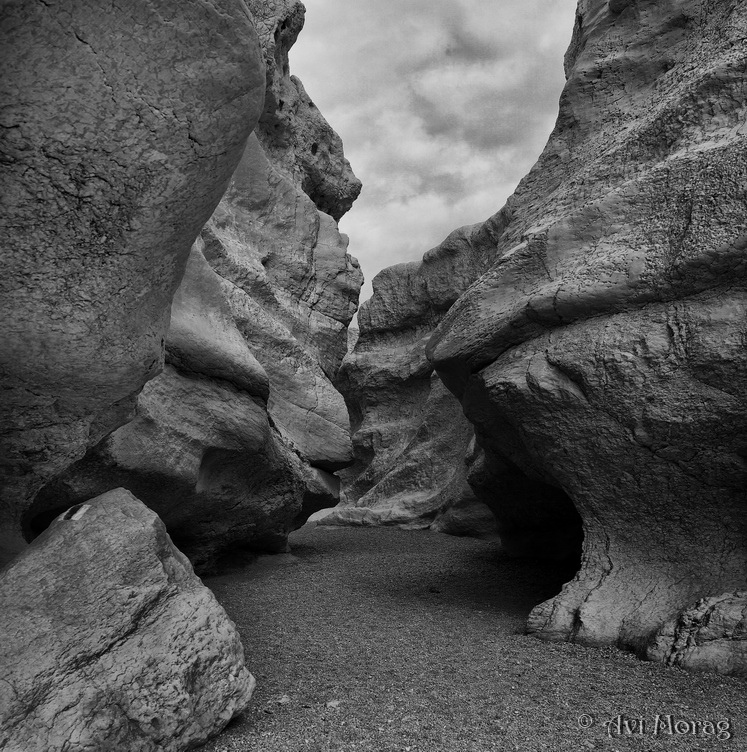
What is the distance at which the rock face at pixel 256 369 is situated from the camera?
5.11 m

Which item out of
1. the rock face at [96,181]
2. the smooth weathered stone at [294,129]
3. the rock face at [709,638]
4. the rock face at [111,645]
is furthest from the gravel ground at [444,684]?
the smooth weathered stone at [294,129]

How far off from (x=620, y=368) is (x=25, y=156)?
356cm

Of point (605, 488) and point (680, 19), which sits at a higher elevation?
point (680, 19)

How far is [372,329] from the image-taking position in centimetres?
1525

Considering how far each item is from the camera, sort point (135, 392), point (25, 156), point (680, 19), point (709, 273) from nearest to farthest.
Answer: point (25, 156) < point (135, 392) < point (709, 273) < point (680, 19)

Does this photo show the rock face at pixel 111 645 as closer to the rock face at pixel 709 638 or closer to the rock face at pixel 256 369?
the rock face at pixel 256 369

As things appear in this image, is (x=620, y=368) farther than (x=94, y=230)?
Yes

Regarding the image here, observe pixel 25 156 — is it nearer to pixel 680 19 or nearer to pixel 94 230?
pixel 94 230

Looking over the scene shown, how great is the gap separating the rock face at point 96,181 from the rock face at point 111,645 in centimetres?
45

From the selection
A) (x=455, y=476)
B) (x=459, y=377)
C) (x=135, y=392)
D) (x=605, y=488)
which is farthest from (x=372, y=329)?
(x=135, y=392)

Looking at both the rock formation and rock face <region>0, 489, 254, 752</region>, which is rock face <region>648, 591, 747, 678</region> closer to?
the rock formation

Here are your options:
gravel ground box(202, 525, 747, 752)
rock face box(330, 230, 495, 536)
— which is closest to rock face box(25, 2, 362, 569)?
gravel ground box(202, 525, 747, 752)

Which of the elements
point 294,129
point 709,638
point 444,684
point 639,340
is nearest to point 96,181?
point 444,684

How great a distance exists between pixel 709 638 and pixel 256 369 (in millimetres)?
4017
